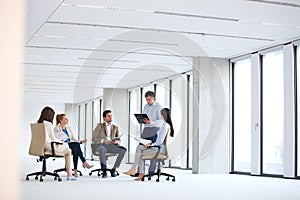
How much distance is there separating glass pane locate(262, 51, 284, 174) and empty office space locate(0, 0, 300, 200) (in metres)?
0.02

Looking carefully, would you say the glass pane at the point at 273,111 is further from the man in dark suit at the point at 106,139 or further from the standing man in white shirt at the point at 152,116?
the man in dark suit at the point at 106,139

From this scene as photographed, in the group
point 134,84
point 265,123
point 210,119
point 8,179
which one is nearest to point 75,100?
point 134,84

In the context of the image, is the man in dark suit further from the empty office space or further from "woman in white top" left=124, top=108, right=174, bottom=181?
"woman in white top" left=124, top=108, right=174, bottom=181

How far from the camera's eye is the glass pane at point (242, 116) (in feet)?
35.9

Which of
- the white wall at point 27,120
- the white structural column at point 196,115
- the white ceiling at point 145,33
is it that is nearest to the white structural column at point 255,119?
the white ceiling at point 145,33

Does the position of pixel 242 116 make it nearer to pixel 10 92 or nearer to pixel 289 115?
pixel 289 115

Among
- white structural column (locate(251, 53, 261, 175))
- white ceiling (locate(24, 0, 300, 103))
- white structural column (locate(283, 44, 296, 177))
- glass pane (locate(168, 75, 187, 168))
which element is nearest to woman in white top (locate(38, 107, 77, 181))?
white ceiling (locate(24, 0, 300, 103))

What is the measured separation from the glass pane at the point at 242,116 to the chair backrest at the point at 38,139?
4975mm

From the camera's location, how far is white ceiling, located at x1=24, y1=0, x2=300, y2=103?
7.20 metres

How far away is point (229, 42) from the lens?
966 centimetres

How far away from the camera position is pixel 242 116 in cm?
1117

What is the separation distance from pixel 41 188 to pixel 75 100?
53.5 feet

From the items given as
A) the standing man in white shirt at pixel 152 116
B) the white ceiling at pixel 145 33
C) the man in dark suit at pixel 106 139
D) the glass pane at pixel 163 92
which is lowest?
the man in dark suit at pixel 106 139

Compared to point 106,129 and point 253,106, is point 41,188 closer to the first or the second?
point 106,129
